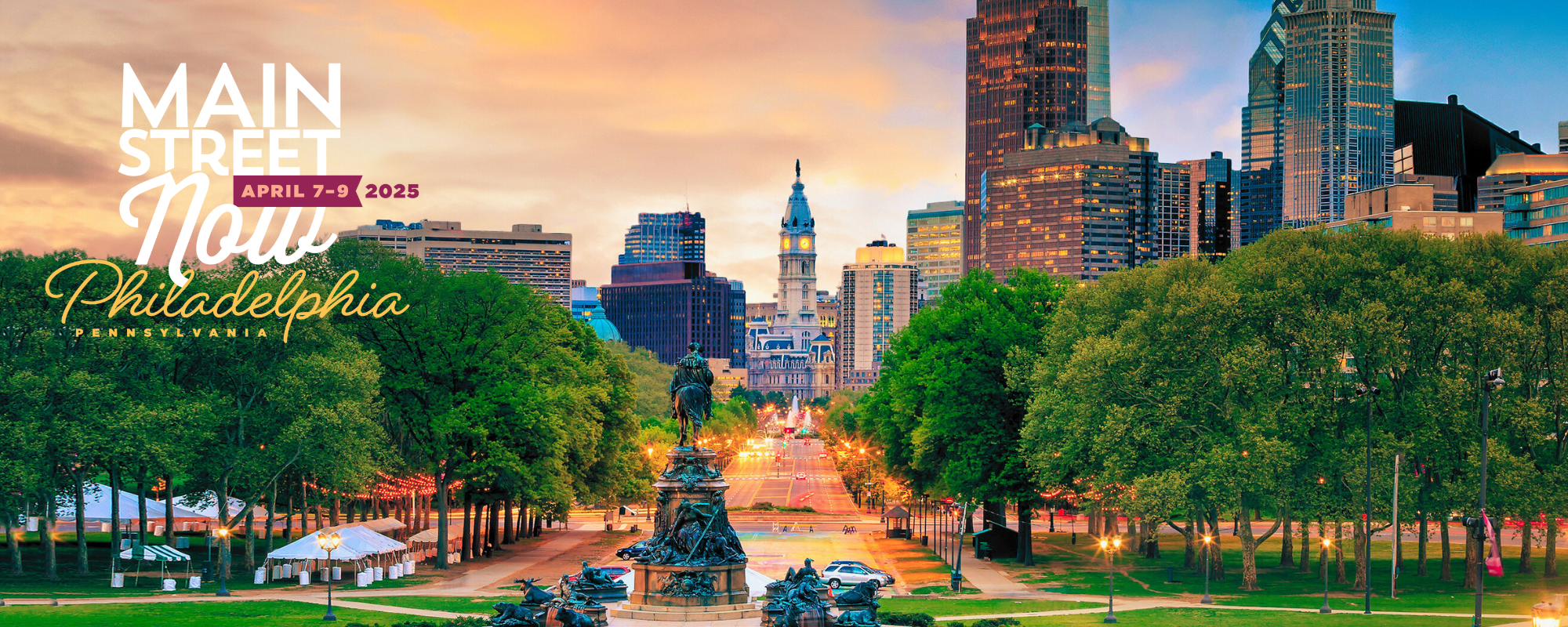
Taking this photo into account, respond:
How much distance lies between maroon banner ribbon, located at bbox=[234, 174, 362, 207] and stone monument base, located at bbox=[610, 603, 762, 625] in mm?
26226

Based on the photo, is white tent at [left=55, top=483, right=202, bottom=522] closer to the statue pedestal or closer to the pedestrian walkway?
the statue pedestal

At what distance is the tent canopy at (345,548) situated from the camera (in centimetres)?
5569

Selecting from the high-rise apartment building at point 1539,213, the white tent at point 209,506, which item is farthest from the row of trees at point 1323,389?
the high-rise apartment building at point 1539,213

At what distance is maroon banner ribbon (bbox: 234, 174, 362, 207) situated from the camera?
59781mm

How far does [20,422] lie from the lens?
161ft

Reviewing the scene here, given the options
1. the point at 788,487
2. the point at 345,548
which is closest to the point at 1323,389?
the point at 345,548

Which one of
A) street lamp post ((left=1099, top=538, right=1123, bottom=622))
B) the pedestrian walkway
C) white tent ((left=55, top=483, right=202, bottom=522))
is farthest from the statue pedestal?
white tent ((left=55, top=483, right=202, bottom=522))

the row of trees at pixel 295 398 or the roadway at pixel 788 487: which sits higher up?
the row of trees at pixel 295 398

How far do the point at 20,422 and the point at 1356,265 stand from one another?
50761 mm

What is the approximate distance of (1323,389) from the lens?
174 feet

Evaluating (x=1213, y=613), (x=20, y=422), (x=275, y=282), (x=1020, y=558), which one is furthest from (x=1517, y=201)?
(x=20, y=422)

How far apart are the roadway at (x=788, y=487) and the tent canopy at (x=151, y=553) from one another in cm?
6079

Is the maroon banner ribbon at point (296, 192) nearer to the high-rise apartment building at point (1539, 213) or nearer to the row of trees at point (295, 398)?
the row of trees at point (295, 398)

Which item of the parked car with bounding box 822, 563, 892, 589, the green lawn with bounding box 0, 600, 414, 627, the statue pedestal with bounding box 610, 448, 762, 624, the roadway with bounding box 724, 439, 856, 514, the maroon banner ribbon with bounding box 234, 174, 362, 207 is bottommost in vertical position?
the roadway with bounding box 724, 439, 856, 514
